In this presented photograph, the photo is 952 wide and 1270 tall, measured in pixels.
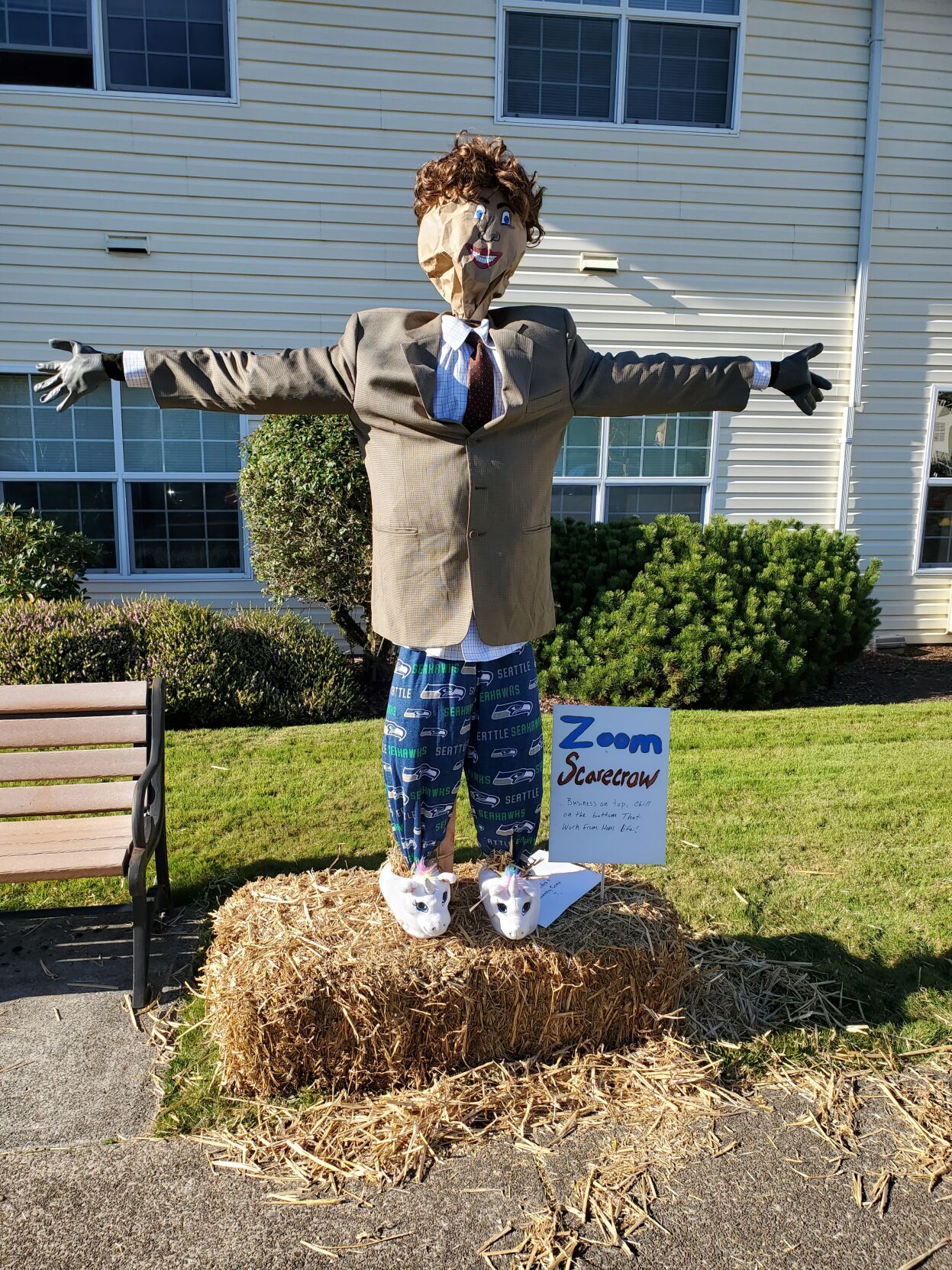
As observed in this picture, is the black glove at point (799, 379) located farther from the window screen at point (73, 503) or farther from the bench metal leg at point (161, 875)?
the window screen at point (73, 503)

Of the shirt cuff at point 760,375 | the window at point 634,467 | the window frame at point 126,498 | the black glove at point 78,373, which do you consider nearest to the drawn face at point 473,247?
the shirt cuff at point 760,375

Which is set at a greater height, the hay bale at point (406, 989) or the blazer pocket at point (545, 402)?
the blazer pocket at point (545, 402)

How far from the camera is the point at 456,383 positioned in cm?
262

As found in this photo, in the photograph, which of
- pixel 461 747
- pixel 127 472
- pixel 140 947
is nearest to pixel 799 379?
pixel 461 747

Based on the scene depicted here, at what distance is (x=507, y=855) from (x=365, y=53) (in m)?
6.65

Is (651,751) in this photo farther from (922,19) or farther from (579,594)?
(922,19)

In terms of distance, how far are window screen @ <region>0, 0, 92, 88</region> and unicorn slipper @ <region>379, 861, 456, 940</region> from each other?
22.6 feet

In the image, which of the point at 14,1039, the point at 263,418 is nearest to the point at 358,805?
the point at 14,1039

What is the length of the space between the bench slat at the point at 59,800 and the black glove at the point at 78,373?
1.45 m

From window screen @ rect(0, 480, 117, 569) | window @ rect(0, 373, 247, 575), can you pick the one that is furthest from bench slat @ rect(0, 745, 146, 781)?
window @ rect(0, 373, 247, 575)

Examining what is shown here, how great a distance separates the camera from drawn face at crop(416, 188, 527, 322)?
2631 mm

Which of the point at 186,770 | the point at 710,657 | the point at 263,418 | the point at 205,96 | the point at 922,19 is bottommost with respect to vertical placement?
the point at 186,770

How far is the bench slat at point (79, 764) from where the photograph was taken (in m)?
3.48

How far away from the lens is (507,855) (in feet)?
9.10
